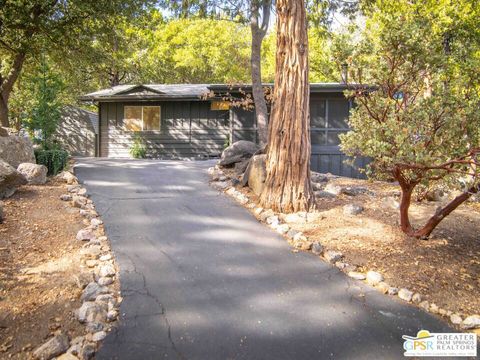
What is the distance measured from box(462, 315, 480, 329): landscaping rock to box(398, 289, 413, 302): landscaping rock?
0.51 m

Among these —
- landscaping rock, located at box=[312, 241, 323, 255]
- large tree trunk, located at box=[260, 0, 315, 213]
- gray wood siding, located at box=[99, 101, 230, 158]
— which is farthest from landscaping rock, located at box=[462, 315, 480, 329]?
gray wood siding, located at box=[99, 101, 230, 158]

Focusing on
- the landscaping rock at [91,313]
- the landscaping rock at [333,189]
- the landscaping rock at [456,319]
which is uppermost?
the landscaping rock at [333,189]

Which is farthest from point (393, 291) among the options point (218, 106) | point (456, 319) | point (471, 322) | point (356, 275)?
point (218, 106)

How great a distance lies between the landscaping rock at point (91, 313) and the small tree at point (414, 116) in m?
3.51

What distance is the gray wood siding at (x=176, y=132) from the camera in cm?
1595

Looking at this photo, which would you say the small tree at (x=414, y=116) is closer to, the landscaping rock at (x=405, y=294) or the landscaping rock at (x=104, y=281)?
the landscaping rock at (x=405, y=294)

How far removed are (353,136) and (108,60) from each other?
11.9 m

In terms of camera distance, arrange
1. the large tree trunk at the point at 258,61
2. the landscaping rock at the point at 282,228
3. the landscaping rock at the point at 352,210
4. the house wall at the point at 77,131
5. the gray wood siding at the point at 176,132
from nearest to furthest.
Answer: the landscaping rock at the point at 282,228
the landscaping rock at the point at 352,210
the large tree trunk at the point at 258,61
the gray wood siding at the point at 176,132
the house wall at the point at 77,131

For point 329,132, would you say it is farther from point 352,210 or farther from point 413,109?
point 413,109

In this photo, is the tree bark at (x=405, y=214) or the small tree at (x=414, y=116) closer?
the small tree at (x=414, y=116)

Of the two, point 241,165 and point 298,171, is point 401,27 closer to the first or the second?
point 298,171

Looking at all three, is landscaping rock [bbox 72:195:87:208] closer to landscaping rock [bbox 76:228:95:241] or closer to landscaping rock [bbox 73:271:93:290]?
landscaping rock [bbox 76:228:95:241]

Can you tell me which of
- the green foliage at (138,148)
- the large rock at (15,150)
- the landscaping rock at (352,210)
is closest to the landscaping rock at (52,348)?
the landscaping rock at (352,210)

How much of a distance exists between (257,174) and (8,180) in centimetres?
469
